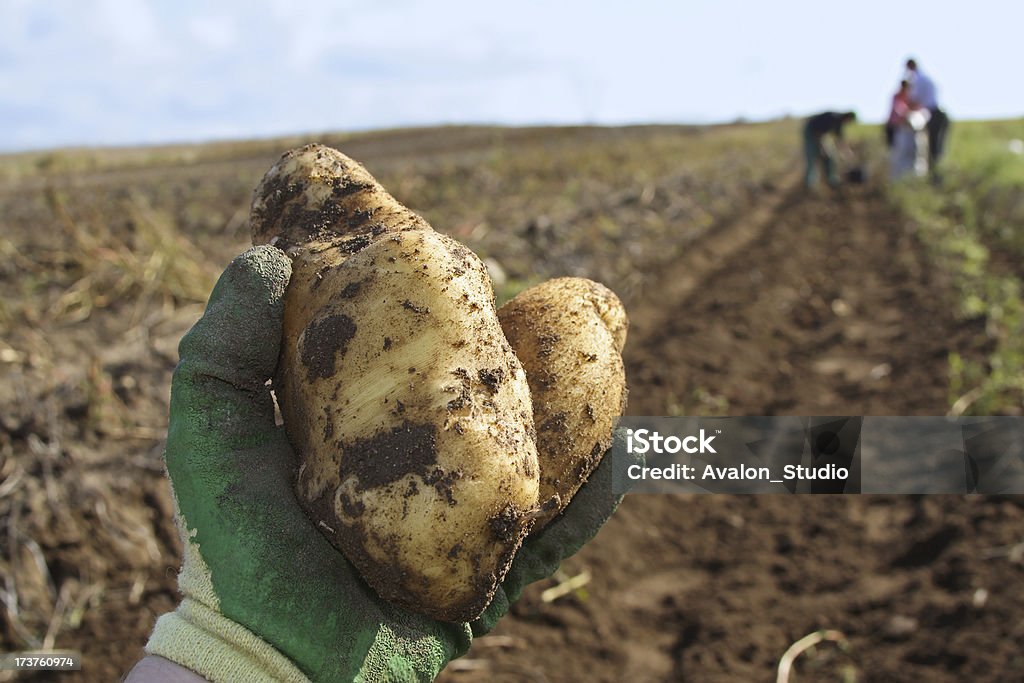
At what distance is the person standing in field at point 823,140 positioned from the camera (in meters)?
13.6

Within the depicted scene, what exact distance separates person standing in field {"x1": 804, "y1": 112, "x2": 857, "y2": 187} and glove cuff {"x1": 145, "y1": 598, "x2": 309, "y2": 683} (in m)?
13.8

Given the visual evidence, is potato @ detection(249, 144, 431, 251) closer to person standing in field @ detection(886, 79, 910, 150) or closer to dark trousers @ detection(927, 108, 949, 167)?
person standing in field @ detection(886, 79, 910, 150)

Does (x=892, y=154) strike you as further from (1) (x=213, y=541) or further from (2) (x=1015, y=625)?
(1) (x=213, y=541)

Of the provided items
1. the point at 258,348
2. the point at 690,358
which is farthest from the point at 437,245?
the point at 690,358

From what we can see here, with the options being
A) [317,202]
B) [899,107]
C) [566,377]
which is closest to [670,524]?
[566,377]

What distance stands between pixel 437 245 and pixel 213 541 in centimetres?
64

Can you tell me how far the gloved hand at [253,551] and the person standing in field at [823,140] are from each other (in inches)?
532

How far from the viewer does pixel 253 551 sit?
141cm

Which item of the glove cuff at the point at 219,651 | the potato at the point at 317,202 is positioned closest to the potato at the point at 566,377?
the potato at the point at 317,202

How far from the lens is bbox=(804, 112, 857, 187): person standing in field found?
13555 millimetres

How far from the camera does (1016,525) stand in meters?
3.22

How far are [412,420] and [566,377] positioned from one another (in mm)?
411

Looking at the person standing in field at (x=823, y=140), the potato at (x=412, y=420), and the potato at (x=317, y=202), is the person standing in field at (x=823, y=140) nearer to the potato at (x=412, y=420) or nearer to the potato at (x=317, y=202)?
the potato at (x=317, y=202)

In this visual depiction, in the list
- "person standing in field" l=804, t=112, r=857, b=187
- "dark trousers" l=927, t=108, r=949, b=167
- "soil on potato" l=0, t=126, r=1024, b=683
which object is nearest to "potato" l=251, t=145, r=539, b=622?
"soil on potato" l=0, t=126, r=1024, b=683
